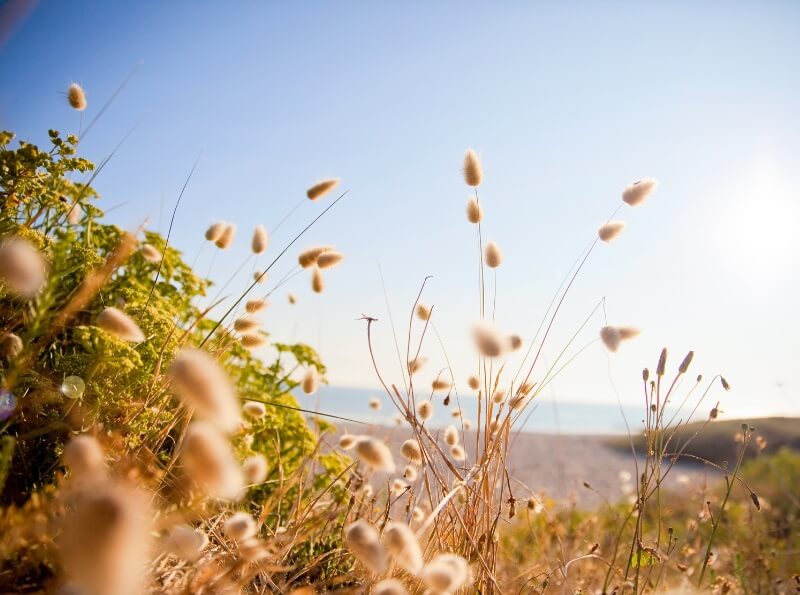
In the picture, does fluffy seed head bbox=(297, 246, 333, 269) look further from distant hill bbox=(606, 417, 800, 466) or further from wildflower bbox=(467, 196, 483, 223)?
distant hill bbox=(606, 417, 800, 466)

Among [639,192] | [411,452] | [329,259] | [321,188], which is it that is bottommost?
[411,452]

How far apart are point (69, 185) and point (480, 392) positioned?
5.65ft

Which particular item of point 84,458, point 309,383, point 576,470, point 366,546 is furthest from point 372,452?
point 576,470

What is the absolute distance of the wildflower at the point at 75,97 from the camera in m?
1.85

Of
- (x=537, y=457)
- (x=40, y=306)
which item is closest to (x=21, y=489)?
(x=40, y=306)

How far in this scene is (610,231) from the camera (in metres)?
2.03

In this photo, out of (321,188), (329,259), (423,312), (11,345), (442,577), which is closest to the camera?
(442,577)

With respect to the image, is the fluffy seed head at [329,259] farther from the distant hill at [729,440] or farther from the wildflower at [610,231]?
the distant hill at [729,440]

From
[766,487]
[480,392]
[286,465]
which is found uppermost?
[766,487]

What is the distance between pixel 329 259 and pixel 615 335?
3.03 ft

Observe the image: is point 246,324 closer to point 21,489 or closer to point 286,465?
point 21,489

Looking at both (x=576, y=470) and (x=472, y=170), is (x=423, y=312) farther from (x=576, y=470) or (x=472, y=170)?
(x=576, y=470)

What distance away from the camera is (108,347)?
140 centimetres

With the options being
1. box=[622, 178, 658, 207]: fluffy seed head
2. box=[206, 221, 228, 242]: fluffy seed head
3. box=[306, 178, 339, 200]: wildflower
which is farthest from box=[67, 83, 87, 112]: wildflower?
box=[622, 178, 658, 207]: fluffy seed head
